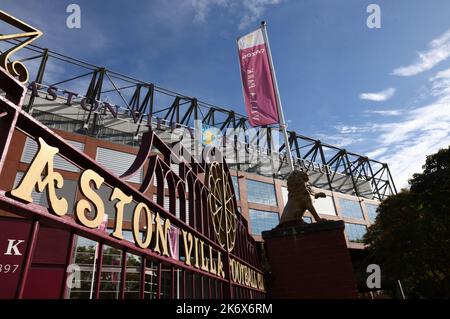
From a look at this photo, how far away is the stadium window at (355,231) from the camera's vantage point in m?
39.5

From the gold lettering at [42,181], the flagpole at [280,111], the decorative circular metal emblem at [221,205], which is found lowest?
the gold lettering at [42,181]

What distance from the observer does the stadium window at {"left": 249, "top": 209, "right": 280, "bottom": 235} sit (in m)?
32.2

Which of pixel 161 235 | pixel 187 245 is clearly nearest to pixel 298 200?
pixel 187 245

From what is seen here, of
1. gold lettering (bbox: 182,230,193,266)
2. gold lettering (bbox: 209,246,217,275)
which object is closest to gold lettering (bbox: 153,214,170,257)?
gold lettering (bbox: 182,230,193,266)

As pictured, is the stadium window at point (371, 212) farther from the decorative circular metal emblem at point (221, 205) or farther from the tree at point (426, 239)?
the decorative circular metal emblem at point (221, 205)

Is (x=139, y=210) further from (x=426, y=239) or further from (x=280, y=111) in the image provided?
(x=426, y=239)

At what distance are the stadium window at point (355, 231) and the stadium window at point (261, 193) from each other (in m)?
12.2

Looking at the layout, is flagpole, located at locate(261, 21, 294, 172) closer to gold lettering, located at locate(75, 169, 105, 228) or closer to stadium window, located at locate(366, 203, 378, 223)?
gold lettering, located at locate(75, 169, 105, 228)

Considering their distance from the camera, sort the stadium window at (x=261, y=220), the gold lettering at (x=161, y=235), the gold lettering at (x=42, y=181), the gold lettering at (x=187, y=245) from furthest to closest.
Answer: the stadium window at (x=261, y=220) < the gold lettering at (x=187, y=245) < the gold lettering at (x=161, y=235) < the gold lettering at (x=42, y=181)

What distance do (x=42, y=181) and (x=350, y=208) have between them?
46.6m

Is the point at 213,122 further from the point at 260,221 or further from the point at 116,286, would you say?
the point at 116,286

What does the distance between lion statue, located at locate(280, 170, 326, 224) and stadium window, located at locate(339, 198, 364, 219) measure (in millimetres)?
34827

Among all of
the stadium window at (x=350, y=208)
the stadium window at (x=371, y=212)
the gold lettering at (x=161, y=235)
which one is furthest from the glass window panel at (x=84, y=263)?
the stadium window at (x=371, y=212)

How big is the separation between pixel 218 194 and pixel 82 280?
54.8 feet
